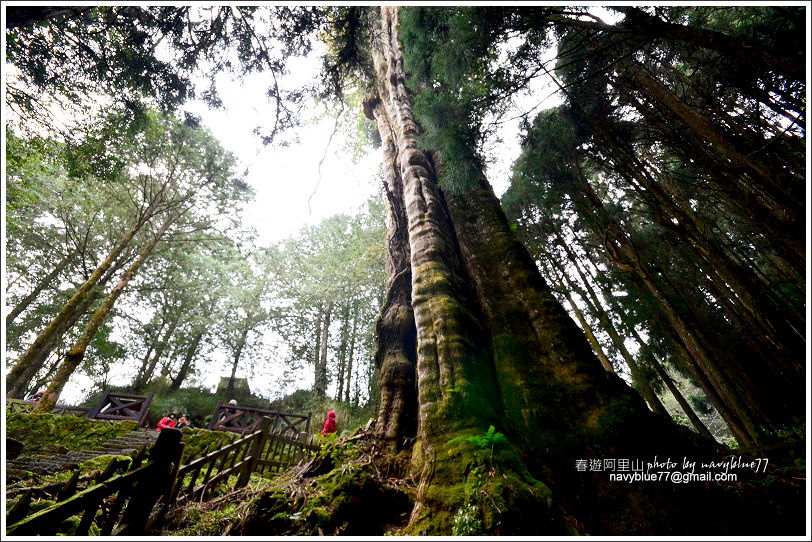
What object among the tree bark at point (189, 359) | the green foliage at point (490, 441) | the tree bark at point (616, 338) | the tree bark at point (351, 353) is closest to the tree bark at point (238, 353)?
the tree bark at point (189, 359)

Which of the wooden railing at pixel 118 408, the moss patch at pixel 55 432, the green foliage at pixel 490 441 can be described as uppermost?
the wooden railing at pixel 118 408

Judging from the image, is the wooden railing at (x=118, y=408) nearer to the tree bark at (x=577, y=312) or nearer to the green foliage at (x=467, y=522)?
the green foliage at (x=467, y=522)

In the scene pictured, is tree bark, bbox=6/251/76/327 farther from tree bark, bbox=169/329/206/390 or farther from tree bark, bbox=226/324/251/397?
tree bark, bbox=226/324/251/397

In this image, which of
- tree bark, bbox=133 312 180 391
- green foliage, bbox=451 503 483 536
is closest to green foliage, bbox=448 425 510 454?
green foliage, bbox=451 503 483 536

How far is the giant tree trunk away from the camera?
1981 millimetres

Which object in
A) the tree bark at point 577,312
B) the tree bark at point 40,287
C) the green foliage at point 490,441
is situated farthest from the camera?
the tree bark at point 40,287

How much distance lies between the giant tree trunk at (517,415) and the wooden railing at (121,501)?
2076 mm

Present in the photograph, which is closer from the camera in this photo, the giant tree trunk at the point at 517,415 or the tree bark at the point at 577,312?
the giant tree trunk at the point at 517,415

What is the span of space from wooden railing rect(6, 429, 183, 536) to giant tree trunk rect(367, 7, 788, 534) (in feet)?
6.81

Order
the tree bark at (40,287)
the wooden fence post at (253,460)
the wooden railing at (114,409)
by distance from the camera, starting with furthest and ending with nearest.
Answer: the tree bark at (40,287) < the wooden railing at (114,409) < the wooden fence post at (253,460)

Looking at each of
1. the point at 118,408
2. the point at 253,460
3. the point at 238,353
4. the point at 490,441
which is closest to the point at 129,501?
the point at 490,441

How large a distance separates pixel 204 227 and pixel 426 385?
1224 centimetres

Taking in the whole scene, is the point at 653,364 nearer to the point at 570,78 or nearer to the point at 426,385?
the point at 570,78

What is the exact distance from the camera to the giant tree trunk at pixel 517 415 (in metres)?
1.98
